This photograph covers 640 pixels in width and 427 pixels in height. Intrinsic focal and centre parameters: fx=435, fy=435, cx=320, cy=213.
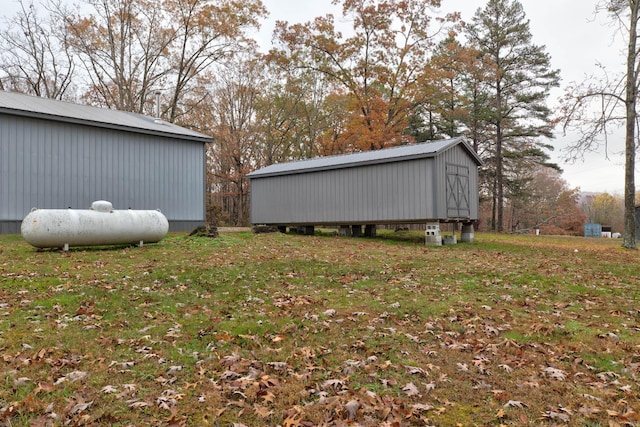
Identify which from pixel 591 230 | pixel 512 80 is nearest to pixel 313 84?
pixel 512 80

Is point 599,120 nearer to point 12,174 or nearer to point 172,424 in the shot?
point 172,424

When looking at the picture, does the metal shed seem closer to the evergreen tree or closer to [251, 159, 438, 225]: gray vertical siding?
[251, 159, 438, 225]: gray vertical siding

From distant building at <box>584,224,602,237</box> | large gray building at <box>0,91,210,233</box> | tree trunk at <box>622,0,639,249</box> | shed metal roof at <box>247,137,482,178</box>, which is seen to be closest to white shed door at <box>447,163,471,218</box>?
shed metal roof at <box>247,137,482,178</box>

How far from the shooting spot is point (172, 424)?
3.24 m

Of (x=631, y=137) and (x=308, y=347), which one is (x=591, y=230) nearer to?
(x=631, y=137)

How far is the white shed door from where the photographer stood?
55.0 feet

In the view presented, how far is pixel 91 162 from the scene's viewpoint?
16.4m

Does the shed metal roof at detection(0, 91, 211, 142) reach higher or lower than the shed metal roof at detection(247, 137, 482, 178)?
higher

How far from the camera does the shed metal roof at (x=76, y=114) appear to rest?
1476cm

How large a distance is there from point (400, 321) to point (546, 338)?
5.75 ft

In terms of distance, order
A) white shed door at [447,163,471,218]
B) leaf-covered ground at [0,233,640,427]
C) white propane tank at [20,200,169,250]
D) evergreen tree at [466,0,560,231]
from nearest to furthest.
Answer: leaf-covered ground at [0,233,640,427], white propane tank at [20,200,169,250], white shed door at [447,163,471,218], evergreen tree at [466,0,560,231]

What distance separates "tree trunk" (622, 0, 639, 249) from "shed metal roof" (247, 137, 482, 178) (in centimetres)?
539

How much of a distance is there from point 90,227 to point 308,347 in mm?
8567

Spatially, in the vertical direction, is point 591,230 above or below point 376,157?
below
